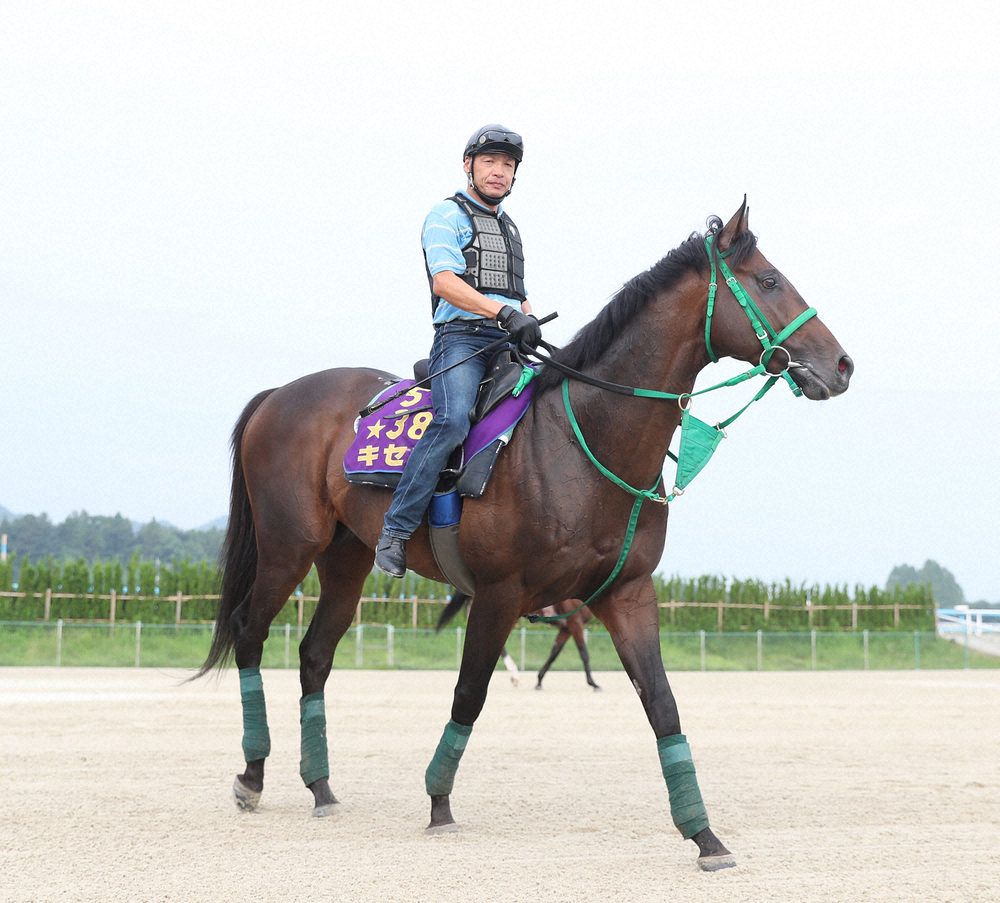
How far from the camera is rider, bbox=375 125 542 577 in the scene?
515cm

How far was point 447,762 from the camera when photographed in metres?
5.32

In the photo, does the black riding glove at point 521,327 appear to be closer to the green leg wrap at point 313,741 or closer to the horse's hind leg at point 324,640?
the horse's hind leg at point 324,640

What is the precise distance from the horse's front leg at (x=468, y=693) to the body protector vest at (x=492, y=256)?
1.61m

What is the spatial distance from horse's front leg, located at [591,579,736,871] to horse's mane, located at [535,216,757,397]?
44.5 inches

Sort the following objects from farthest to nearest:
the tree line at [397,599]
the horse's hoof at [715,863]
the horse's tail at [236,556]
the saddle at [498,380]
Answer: the tree line at [397,599]
the horse's tail at [236,556]
the saddle at [498,380]
the horse's hoof at [715,863]

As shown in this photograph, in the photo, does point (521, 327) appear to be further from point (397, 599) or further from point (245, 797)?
point (397, 599)

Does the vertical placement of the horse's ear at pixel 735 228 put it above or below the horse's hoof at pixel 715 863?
above

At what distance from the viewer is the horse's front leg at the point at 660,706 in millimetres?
4609

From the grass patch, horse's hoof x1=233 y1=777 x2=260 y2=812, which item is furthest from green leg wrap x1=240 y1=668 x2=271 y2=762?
the grass patch

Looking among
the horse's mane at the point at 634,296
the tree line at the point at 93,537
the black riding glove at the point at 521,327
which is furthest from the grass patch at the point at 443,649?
the tree line at the point at 93,537

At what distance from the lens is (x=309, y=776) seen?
604 centimetres

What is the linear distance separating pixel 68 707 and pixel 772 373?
1090 cm

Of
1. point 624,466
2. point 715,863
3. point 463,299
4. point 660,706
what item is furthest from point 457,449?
point 715,863

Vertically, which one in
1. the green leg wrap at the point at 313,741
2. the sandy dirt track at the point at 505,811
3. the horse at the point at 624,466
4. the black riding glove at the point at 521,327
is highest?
the black riding glove at the point at 521,327
